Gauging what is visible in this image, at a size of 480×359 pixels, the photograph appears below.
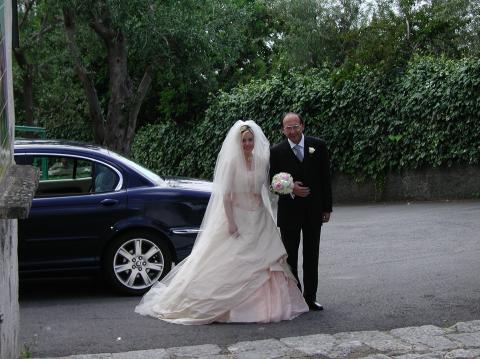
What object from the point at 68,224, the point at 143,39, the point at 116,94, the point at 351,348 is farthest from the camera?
the point at 116,94

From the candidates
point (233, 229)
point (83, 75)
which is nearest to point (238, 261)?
point (233, 229)

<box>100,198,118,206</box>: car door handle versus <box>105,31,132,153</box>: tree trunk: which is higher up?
<box>105,31,132,153</box>: tree trunk

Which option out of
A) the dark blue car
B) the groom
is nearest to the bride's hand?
the groom

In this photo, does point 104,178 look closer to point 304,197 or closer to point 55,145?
point 55,145

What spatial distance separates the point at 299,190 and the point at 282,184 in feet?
0.88

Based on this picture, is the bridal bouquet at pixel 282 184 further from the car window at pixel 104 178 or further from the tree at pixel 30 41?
the tree at pixel 30 41

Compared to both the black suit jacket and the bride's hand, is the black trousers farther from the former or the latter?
the bride's hand

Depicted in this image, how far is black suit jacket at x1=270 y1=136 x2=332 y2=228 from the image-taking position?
779 centimetres

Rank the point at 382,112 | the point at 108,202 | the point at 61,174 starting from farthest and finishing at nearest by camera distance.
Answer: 1. the point at 382,112
2. the point at 61,174
3. the point at 108,202

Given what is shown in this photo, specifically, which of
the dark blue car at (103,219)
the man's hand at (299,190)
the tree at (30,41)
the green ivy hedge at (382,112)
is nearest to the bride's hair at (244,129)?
the man's hand at (299,190)

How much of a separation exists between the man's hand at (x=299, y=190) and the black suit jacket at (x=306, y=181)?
0.21 ft

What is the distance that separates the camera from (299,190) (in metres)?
7.68

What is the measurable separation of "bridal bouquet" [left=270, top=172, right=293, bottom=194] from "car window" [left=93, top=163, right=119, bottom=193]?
2.33 metres

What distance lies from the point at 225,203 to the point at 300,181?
0.76 m
